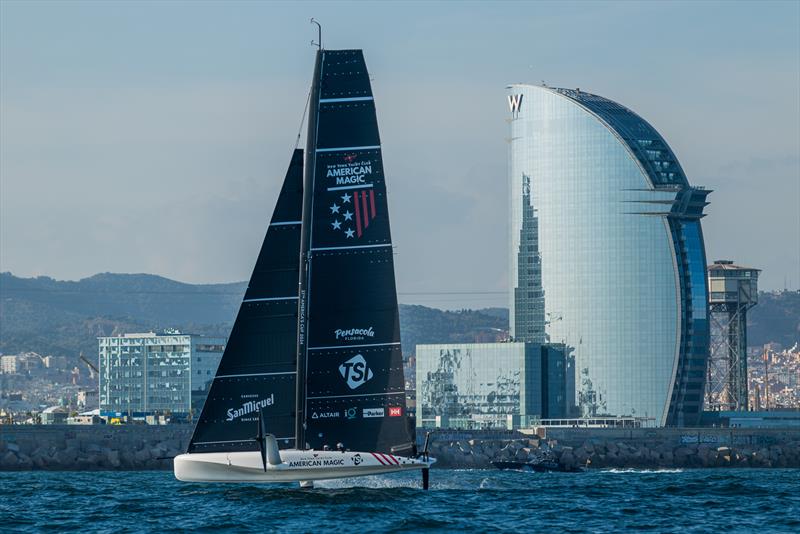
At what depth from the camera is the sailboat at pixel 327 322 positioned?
50.8 metres

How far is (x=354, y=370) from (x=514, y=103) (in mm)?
142162

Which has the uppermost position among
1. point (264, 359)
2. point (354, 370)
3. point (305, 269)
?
point (305, 269)

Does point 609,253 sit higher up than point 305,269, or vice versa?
point 609,253

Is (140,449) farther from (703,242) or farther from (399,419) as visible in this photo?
(703,242)

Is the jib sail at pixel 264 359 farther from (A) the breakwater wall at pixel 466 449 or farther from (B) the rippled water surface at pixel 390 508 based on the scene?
(A) the breakwater wall at pixel 466 449

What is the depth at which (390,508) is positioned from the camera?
47375 millimetres

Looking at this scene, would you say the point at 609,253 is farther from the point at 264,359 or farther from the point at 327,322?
the point at 264,359

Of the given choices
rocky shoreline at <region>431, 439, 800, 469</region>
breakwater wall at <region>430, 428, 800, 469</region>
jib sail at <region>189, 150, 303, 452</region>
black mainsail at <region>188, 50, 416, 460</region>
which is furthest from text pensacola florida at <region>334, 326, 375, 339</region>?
rocky shoreline at <region>431, 439, 800, 469</region>

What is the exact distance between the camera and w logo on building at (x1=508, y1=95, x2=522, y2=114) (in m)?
190

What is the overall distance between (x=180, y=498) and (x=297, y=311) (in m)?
7.78

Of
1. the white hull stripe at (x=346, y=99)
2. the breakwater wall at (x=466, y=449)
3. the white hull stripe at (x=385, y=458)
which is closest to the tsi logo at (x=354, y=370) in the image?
the white hull stripe at (x=385, y=458)

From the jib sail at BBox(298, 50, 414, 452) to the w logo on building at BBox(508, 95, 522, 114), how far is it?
460 feet

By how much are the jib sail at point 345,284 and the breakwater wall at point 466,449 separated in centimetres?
4565

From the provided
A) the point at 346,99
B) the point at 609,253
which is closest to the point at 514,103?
the point at 609,253
